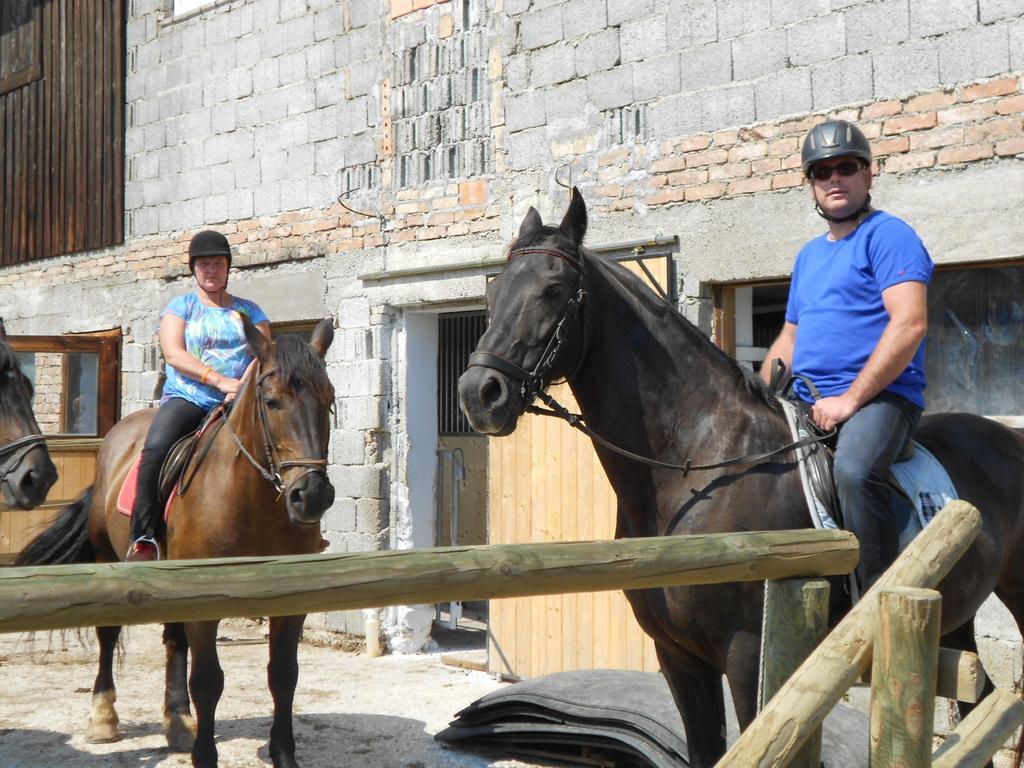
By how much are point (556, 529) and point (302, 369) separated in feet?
8.46

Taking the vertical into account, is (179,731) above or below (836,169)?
below

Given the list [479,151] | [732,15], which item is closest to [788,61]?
[732,15]

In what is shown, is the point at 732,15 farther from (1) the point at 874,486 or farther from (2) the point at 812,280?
(1) the point at 874,486

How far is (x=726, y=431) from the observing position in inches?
138

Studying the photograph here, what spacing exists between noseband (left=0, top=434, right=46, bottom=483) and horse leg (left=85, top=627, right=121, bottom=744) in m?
1.36

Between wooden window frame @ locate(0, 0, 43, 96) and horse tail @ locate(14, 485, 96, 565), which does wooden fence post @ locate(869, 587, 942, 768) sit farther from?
wooden window frame @ locate(0, 0, 43, 96)

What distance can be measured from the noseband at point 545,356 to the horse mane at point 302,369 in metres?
1.57

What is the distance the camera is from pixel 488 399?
3.21 meters

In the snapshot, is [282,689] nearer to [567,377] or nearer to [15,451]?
[15,451]

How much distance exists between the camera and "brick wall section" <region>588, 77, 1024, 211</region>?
5.18 meters

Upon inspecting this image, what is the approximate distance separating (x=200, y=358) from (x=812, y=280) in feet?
10.7

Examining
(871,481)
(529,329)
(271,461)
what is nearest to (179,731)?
(271,461)

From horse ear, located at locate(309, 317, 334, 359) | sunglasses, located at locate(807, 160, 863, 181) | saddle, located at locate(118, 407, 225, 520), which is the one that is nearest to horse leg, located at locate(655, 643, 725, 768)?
sunglasses, located at locate(807, 160, 863, 181)

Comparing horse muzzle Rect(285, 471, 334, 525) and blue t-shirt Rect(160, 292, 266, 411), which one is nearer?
horse muzzle Rect(285, 471, 334, 525)
